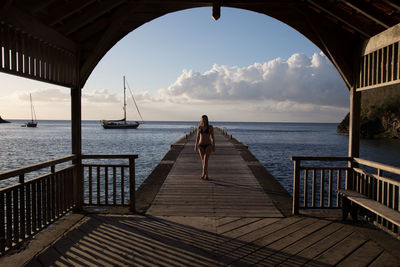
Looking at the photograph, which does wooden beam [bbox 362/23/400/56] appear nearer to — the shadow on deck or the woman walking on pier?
the shadow on deck

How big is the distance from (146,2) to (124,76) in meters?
67.9

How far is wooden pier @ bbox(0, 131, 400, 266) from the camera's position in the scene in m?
3.29

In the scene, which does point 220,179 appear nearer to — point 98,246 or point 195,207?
point 195,207

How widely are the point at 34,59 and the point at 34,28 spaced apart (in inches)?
15.6

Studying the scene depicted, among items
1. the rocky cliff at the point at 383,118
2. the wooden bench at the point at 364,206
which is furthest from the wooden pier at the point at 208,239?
the rocky cliff at the point at 383,118

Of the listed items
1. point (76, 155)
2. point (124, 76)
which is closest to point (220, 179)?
point (76, 155)

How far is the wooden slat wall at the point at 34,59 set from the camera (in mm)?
3354

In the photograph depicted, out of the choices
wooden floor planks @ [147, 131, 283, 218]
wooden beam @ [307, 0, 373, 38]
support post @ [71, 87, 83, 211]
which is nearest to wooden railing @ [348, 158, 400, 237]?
wooden floor planks @ [147, 131, 283, 218]

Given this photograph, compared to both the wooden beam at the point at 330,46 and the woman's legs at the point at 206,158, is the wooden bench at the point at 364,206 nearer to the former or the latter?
the wooden beam at the point at 330,46

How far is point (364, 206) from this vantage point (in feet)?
13.2

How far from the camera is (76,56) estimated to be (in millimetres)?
5008

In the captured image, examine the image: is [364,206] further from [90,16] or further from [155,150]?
[155,150]

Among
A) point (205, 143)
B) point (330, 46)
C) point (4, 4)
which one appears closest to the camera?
point (4, 4)

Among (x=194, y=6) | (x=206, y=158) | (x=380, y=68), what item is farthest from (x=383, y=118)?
(x=194, y=6)
